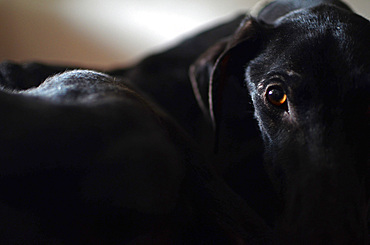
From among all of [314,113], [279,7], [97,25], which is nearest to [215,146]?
[314,113]

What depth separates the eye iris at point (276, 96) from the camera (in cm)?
101

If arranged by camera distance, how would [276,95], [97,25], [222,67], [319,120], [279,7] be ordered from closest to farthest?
[319,120] → [276,95] → [222,67] → [279,7] → [97,25]

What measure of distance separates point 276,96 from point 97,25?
6.63 feet

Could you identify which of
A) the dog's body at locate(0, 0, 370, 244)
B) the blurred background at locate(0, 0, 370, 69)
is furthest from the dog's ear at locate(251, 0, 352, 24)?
the blurred background at locate(0, 0, 370, 69)

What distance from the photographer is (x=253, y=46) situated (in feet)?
3.89

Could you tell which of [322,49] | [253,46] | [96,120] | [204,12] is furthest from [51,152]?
[204,12]

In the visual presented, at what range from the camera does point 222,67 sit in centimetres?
119

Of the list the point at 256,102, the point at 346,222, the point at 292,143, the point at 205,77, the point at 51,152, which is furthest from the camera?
the point at 205,77

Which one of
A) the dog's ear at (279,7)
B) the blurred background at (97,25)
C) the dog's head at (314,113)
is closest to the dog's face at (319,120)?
the dog's head at (314,113)

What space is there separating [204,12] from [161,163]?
2197 millimetres

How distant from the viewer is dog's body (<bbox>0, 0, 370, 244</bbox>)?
59 cm

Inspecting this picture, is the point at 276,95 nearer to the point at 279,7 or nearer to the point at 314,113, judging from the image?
the point at 314,113

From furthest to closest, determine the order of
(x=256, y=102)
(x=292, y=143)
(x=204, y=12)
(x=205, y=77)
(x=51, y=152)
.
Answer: (x=204, y=12) → (x=205, y=77) → (x=256, y=102) → (x=292, y=143) → (x=51, y=152)

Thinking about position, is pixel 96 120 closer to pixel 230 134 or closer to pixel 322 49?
pixel 322 49
